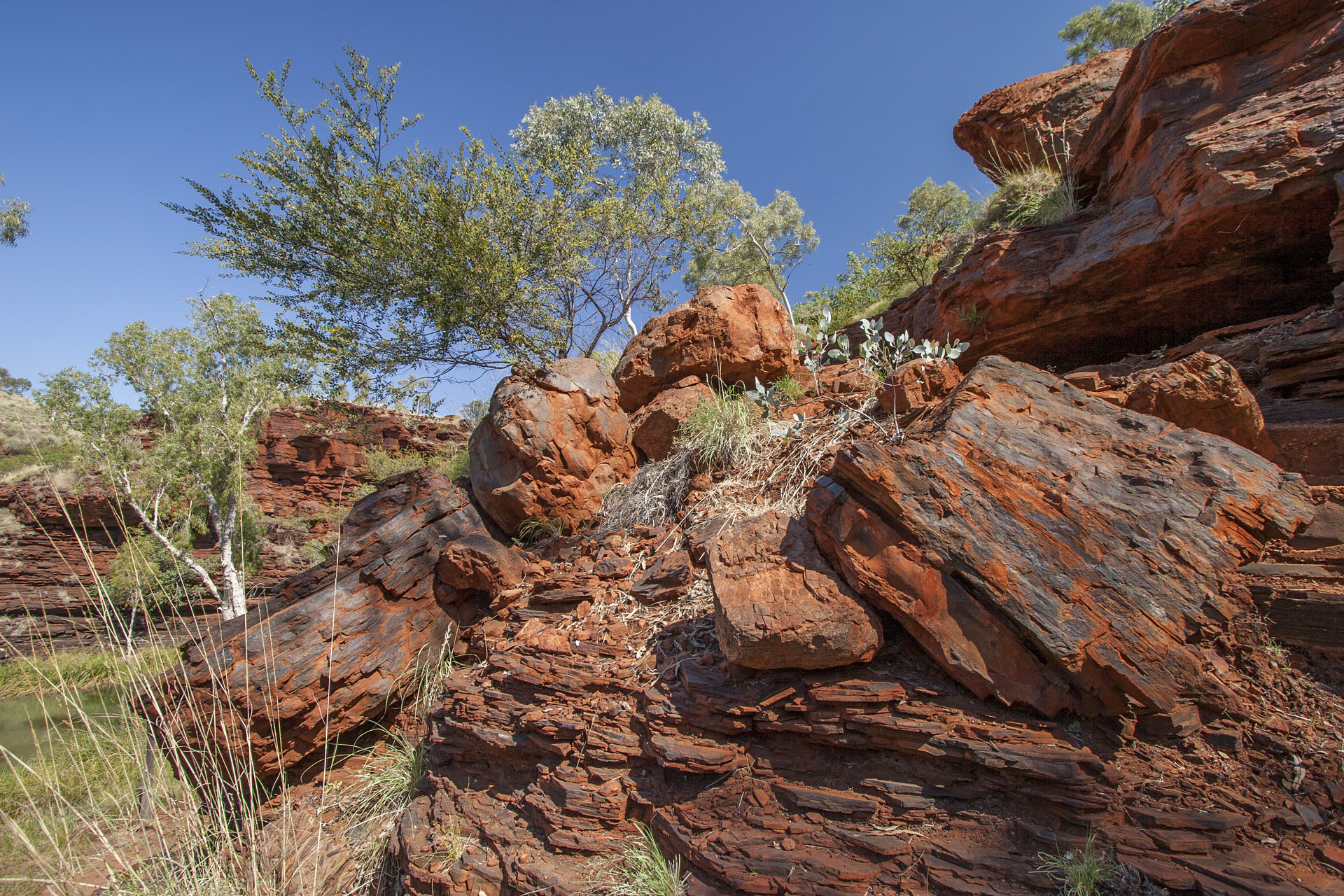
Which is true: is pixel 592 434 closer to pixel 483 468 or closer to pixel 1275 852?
pixel 483 468

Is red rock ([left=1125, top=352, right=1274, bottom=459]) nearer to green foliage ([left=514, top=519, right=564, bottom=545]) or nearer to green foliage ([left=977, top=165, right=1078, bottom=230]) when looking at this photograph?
green foliage ([left=977, top=165, right=1078, bottom=230])

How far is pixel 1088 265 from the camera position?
15.7ft

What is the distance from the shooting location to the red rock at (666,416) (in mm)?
5629

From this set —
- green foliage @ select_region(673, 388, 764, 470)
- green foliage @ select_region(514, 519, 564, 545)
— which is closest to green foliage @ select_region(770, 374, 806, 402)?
green foliage @ select_region(673, 388, 764, 470)

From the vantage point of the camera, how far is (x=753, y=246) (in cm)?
2094

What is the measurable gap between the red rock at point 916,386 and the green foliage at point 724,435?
3.65 ft

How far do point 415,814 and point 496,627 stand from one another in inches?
51.0

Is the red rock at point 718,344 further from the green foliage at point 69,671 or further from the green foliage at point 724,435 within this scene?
the green foliage at point 69,671

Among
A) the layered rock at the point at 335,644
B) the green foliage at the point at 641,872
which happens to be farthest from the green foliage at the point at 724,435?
the green foliage at the point at 641,872

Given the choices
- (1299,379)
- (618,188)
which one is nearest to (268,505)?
(618,188)

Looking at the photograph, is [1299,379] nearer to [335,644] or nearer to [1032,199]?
[1032,199]

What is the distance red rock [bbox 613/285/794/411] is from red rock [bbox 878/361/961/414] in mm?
1905

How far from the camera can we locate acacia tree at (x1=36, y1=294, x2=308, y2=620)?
15.4 meters

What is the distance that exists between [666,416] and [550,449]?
124 cm
